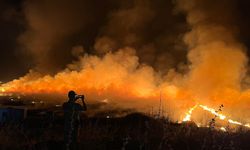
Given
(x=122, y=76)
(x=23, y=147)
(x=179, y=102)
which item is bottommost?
(x=23, y=147)

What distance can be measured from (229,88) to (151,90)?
7.46 m

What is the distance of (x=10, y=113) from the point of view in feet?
57.3

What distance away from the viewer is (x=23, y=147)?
9.89 meters

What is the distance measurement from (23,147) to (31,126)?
540cm

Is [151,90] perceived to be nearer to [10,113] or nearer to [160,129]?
[10,113]

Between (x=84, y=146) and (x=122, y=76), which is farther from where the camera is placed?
(x=122, y=76)

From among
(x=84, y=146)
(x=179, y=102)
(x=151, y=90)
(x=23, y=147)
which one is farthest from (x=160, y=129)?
(x=151, y=90)

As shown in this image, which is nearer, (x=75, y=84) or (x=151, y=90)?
(x=151, y=90)

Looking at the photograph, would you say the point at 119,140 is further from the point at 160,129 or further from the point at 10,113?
the point at 10,113

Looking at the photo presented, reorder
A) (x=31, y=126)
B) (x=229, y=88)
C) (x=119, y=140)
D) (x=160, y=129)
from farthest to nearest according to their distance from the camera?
1. (x=229, y=88)
2. (x=31, y=126)
3. (x=160, y=129)
4. (x=119, y=140)

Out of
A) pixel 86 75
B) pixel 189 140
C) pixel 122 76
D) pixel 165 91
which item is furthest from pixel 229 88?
pixel 189 140

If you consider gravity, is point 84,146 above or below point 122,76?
below

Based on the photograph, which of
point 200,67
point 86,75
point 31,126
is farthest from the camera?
point 86,75

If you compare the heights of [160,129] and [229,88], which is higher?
[229,88]
